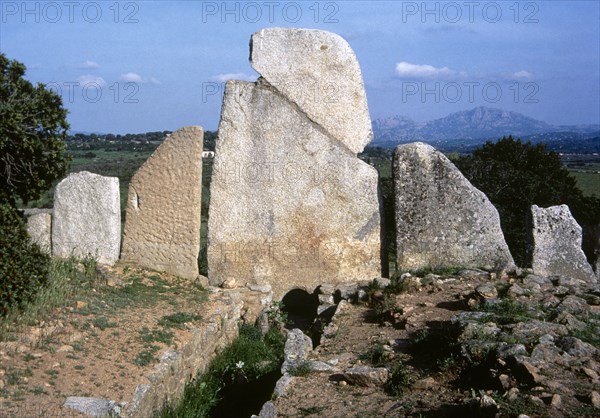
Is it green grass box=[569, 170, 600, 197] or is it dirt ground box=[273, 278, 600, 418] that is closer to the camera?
dirt ground box=[273, 278, 600, 418]

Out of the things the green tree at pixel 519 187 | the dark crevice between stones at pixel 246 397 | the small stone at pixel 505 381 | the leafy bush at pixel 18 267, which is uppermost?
the green tree at pixel 519 187

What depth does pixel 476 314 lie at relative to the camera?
7684 mm

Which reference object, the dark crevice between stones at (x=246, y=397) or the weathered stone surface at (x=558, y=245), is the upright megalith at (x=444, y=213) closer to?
the weathered stone surface at (x=558, y=245)

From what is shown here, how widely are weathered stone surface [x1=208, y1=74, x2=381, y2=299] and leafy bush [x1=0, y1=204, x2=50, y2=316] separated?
2914mm

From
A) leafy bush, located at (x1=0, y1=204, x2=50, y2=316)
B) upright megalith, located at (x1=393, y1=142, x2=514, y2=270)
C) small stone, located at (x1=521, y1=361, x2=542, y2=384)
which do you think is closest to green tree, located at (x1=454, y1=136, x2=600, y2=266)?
upright megalith, located at (x1=393, y1=142, x2=514, y2=270)

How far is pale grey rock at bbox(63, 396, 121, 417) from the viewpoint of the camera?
5668 mm

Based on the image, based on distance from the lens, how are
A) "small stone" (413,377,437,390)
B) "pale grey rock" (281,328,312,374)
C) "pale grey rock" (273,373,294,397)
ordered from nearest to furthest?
1. "small stone" (413,377,437,390)
2. "pale grey rock" (273,373,294,397)
3. "pale grey rock" (281,328,312,374)

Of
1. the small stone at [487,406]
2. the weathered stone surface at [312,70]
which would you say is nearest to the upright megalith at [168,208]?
the weathered stone surface at [312,70]

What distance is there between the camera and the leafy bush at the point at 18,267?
727cm

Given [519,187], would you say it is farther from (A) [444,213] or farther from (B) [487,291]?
(B) [487,291]

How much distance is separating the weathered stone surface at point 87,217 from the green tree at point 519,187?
981 cm

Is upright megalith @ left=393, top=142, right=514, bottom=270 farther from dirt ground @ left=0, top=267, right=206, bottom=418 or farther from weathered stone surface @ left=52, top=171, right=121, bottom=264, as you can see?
weathered stone surface @ left=52, top=171, right=121, bottom=264

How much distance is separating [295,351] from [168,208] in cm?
358

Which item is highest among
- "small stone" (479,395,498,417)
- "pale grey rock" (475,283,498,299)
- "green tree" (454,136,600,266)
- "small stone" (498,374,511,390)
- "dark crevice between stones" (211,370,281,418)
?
"green tree" (454,136,600,266)
